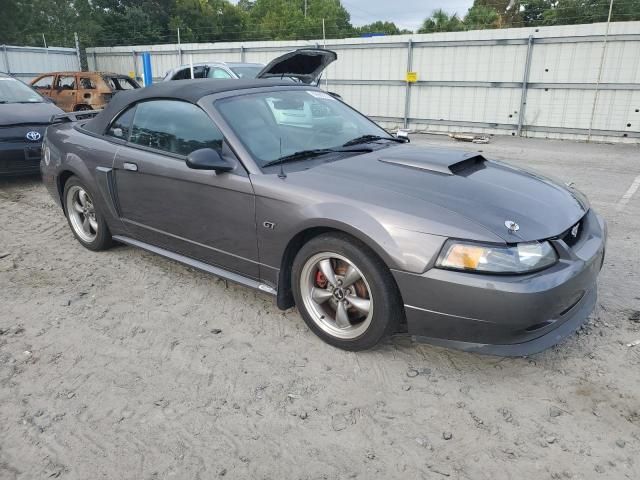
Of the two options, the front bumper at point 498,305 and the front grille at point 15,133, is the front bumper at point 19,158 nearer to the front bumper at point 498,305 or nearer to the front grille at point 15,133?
the front grille at point 15,133

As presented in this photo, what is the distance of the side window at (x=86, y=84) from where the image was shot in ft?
44.4

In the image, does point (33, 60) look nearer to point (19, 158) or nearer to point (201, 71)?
point (201, 71)

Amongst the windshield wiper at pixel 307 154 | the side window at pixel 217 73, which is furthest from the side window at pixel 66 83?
the windshield wiper at pixel 307 154

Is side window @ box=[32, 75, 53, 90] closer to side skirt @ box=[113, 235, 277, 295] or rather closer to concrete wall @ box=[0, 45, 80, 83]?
concrete wall @ box=[0, 45, 80, 83]

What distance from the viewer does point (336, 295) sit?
9.62 ft

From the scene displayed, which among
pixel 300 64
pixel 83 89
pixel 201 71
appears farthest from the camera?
pixel 83 89

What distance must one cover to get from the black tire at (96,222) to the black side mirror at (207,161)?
5.36 feet

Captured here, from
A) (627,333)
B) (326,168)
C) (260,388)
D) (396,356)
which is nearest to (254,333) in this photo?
(260,388)

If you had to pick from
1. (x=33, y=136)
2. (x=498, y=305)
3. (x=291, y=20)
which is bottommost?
(x=498, y=305)

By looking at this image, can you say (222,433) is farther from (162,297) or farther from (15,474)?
(162,297)

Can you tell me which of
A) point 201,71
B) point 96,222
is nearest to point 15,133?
point 96,222

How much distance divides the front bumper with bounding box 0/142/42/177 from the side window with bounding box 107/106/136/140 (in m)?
3.45

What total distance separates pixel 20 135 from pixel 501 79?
10.9m

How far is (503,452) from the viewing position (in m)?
2.21
